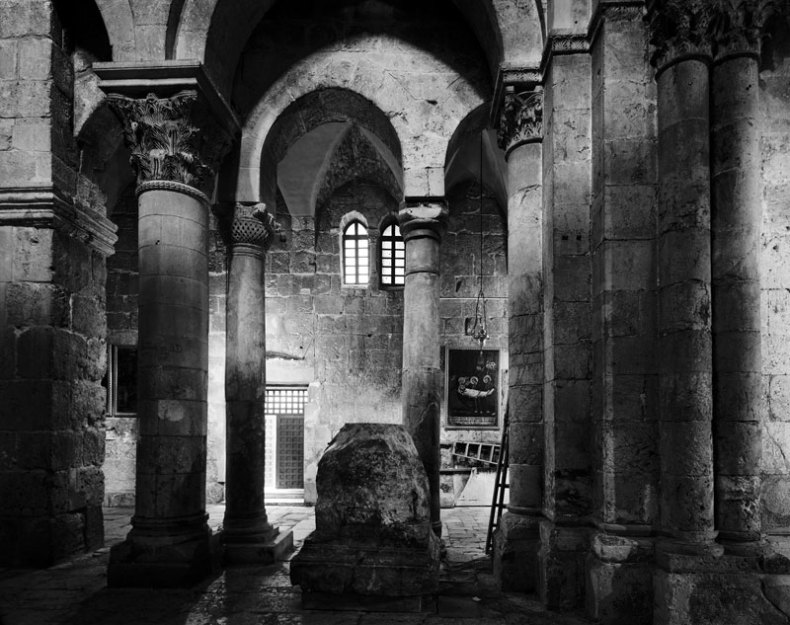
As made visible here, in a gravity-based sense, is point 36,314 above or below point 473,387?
above

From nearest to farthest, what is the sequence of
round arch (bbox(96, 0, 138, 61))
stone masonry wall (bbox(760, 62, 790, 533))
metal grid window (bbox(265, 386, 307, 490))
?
stone masonry wall (bbox(760, 62, 790, 533)) < round arch (bbox(96, 0, 138, 61)) < metal grid window (bbox(265, 386, 307, 490))

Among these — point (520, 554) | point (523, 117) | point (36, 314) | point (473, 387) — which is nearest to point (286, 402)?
point (473, 387)

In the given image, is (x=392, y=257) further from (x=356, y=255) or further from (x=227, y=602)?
(x=227, y=602)

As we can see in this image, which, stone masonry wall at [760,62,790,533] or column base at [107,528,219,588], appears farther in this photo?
column base at [107,528,219,588]

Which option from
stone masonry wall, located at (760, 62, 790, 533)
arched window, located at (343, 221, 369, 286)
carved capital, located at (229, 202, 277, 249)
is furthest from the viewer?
arched window, located at (343, 221, 369, 286)

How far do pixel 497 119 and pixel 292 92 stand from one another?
7.77ft

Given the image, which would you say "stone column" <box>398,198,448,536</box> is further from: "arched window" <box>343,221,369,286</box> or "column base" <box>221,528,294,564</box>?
"arched window" <box>343,221,369,286</box>

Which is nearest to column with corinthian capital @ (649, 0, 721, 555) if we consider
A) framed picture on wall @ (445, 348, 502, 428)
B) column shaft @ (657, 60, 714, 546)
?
column shaft @ (657, 60, 714, 546)

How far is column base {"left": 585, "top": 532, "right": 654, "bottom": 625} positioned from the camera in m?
4.45

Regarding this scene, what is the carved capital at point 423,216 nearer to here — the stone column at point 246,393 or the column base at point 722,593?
the stone column at point 246,393

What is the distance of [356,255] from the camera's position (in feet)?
43.0

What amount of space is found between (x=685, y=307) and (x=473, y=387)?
839 centimetres

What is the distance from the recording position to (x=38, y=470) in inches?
259

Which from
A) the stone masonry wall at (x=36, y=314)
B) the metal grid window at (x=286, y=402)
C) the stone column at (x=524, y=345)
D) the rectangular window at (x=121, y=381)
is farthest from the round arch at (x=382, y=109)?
the rectangular window at (x=121, y=381)
